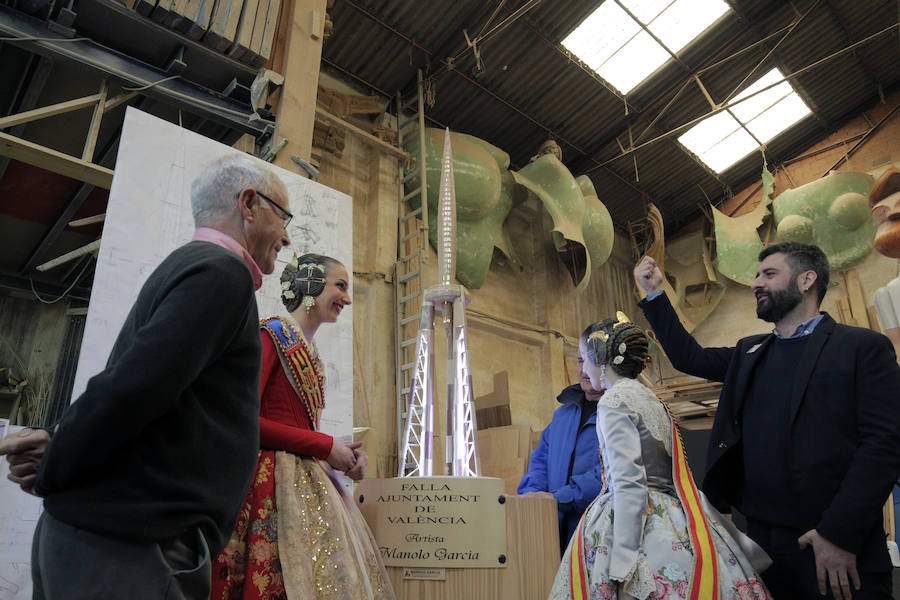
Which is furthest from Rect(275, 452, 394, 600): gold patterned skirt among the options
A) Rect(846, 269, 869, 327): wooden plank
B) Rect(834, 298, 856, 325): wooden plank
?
Rect(834, 298, 856, 325): wooden plank

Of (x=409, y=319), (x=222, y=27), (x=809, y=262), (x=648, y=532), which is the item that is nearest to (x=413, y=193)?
(x=409, y=319)

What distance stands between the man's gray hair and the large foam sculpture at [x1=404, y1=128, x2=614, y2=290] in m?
6.94

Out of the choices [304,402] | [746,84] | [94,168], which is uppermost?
[746,84]

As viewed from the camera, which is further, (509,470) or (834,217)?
(834,217)

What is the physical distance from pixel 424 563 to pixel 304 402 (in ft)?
2.27

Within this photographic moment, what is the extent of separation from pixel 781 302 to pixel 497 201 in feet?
22.1

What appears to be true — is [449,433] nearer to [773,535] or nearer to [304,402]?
[304,402]

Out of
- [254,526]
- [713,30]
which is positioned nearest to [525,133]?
[713,30]

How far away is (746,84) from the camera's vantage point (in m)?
9.98

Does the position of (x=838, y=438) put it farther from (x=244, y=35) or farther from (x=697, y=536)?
(x=244, y=35)

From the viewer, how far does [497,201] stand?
8.88 meters

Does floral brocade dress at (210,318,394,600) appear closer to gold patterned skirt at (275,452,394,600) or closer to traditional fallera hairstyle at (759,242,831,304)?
gold patterned skirt at (275,452,394,600)

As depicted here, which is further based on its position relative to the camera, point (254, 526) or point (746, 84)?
point (746, 84)

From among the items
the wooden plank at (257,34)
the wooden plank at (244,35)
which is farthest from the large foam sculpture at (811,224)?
the wooden plank at (244,35)
